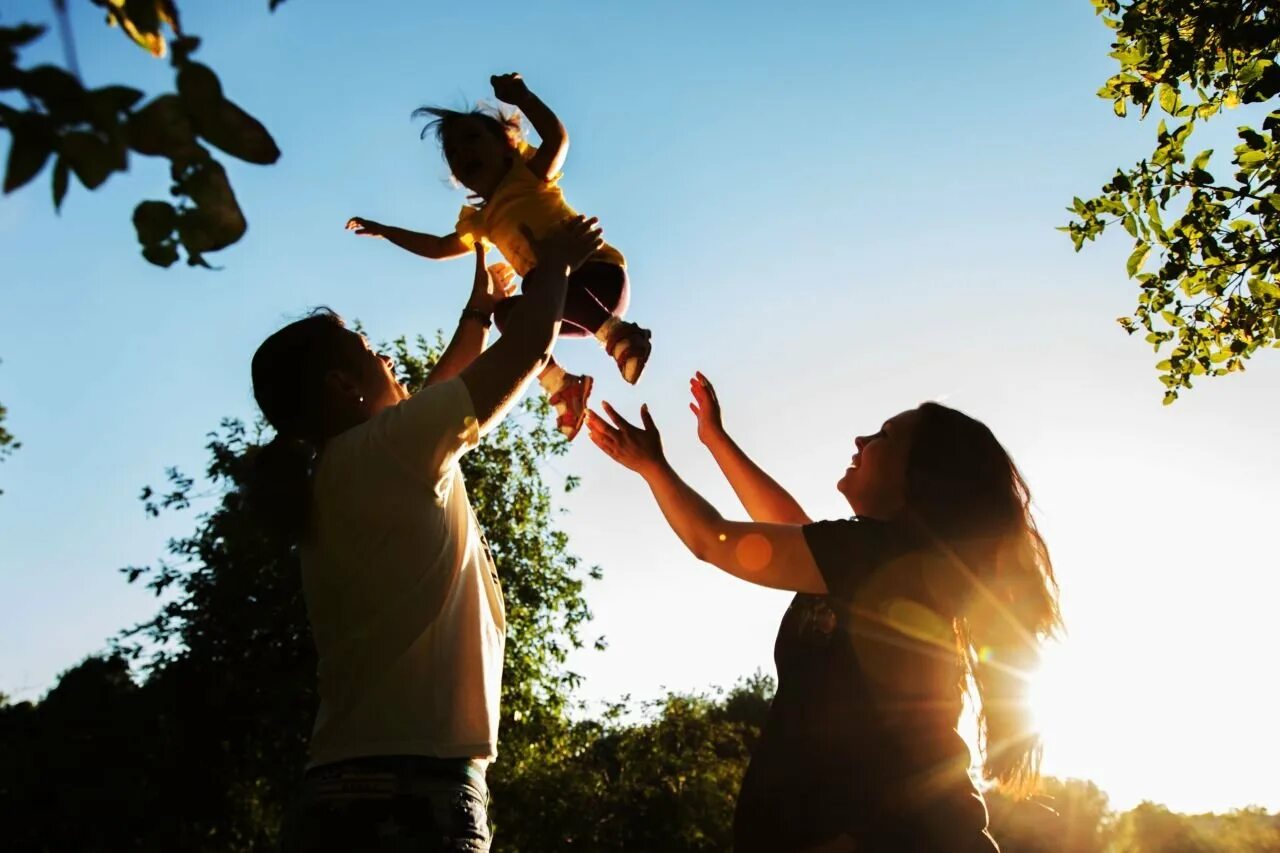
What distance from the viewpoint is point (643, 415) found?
11.4 ft

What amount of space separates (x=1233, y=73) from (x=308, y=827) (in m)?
5.61

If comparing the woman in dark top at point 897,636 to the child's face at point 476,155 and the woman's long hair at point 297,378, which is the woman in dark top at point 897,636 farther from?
the child's face at point 476,155

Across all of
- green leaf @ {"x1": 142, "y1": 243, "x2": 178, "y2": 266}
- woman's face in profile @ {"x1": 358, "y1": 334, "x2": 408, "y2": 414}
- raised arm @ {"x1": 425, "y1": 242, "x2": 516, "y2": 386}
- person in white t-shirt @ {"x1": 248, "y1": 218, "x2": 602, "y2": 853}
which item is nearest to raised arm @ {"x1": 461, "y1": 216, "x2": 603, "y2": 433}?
person in white t-shirt @ {"x1": 248, "y1": 218, "x2": 602, "y2": 853}

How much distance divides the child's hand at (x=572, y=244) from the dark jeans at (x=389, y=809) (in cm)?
128

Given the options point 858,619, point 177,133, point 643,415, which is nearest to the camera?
point 177,133

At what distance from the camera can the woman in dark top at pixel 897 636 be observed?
2691 mm

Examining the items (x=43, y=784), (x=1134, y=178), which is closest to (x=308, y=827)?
(x=1134, y=178)

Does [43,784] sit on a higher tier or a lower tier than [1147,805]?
higher

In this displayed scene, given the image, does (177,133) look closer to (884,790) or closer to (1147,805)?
(884,790)

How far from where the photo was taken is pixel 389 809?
6.66 ft

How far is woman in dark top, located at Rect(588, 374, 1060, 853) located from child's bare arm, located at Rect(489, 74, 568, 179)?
146cm

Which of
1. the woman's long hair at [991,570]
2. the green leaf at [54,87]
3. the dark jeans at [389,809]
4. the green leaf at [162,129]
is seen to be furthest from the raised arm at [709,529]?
the green leaf at [54,87]

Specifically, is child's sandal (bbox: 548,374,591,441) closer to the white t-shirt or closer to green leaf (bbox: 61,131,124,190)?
the white t-shirt

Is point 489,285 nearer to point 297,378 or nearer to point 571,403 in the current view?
point 571,403
